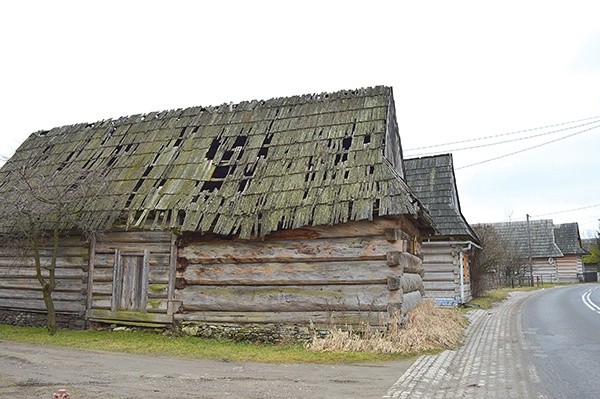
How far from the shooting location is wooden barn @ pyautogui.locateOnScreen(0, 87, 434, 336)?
38.3 feet

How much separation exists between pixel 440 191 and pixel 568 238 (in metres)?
35.0

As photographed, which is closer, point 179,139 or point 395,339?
point 395,339

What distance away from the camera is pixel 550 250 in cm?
4997

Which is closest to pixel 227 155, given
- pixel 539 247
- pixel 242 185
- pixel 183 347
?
pixel 242 185

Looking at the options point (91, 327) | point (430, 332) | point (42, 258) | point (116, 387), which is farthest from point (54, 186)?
point (430, 332)

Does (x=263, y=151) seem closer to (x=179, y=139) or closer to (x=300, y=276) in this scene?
(x=179, y=139)

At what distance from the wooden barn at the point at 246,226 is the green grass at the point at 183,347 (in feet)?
1.86

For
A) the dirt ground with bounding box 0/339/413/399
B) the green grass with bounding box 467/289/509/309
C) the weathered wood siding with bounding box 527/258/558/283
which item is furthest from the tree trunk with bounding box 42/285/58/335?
the weathered wood siding with bounding box 527/258/558/283

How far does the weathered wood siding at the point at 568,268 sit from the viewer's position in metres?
49.6

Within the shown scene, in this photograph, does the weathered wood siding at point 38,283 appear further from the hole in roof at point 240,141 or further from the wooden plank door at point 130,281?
the hole in roof at point 240,141

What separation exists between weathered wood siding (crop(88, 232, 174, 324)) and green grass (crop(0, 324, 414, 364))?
1.72 ft

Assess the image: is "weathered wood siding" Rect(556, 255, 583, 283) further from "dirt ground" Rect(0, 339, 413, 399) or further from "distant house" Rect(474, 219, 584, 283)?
"dirt ground" Rect(0, 339, 413, 399)

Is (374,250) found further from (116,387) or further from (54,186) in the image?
(54,186)

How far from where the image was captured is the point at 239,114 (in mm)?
16125
